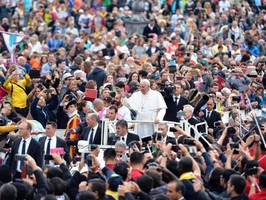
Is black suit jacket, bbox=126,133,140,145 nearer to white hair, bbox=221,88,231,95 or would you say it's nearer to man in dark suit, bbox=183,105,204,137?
man in dark suit, bbox=183,105,204,137

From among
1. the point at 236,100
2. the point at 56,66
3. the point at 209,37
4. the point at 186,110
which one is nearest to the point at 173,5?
the point at 209,37

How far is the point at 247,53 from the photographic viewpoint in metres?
36.0

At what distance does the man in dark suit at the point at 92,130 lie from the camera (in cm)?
2255

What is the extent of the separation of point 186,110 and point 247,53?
1278cm

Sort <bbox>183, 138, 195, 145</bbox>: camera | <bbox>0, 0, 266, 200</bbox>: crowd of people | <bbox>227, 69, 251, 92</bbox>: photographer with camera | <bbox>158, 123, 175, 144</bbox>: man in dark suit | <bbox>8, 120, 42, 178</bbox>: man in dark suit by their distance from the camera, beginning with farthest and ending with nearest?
<bbox>227, 69, 251, 92</bbox>: photographer with camera < <bbox>158, 123, 175, 144</bbox>: man in dark suit < <bbox>8, 120, 42, 178</bbox>: man in dark suit < <bbox>183, 138, 195, 145</bbox>: camera < <bbox>0, 0, 266, 200</bbox>: crowd of people

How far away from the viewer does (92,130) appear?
22625 mm

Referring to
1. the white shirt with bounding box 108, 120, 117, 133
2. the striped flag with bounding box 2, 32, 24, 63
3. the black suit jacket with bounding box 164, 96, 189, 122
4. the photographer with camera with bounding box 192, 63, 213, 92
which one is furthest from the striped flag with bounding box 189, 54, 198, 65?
the white shirt with bounding box 108, 120, 117, 133

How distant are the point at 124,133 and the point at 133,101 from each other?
2144mm

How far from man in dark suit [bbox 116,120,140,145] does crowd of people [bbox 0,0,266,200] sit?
0.02 meters

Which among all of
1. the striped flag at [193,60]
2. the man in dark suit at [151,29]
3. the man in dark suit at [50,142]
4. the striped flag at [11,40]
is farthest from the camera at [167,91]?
the man in dark suit at [151,29]

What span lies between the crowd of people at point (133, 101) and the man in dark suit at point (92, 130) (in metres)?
0.02

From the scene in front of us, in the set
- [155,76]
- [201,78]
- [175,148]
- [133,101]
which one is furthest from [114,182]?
[201,78]

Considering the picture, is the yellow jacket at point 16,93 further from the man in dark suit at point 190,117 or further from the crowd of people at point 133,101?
the man in dark suit at point 190,117

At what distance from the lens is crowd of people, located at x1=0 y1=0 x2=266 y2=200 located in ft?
57.8
